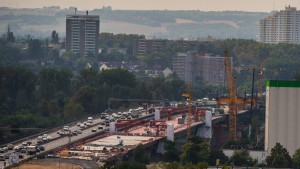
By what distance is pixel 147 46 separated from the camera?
14550 cm

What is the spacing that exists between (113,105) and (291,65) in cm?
4549

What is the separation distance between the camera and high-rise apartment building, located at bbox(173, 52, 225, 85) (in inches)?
5010

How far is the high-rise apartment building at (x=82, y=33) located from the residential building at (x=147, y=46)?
4.54 m

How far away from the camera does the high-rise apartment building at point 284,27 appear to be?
17412 centimetres

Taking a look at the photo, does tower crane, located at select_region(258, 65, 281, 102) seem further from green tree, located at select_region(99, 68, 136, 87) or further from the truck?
the truck

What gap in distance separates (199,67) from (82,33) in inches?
727

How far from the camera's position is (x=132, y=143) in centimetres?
5847

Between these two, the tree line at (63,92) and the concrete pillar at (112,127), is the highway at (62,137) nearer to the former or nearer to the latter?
the concrete pillar at (112,127)

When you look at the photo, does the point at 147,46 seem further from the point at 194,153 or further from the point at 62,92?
the point at 194,153

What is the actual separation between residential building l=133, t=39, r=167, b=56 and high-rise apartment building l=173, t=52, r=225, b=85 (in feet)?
37.2

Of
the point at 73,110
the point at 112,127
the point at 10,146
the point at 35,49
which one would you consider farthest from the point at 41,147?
the point at 35,49

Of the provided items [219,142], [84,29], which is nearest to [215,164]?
[219,142]

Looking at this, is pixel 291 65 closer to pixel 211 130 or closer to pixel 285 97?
pixel 211 130

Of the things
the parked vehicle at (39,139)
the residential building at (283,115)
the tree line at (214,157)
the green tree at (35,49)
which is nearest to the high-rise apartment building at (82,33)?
the green tree at (35,49)
